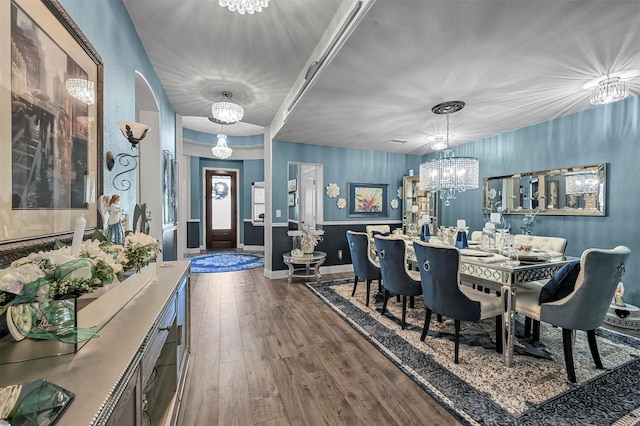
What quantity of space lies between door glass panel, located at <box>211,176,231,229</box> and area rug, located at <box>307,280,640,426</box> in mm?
6088

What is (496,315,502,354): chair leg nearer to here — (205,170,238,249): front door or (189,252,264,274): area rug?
(189,252,264,274): area rug

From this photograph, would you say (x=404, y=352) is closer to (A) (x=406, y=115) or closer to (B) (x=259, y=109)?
(A) (x=406, y=115)

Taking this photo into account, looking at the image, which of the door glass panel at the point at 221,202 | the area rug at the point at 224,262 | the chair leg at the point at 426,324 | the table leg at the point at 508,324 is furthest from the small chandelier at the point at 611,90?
the door glass panel at the point at 221,202

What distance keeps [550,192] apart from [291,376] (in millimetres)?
4150

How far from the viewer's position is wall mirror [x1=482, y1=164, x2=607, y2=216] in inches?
130

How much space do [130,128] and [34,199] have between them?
96cm

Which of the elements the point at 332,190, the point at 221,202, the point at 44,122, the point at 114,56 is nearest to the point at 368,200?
the point at 332,190

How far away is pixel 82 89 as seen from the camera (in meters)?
1.35

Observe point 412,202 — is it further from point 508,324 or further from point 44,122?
point 44,122

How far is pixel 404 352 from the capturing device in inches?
93.5

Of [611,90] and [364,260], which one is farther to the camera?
A: [364,260]

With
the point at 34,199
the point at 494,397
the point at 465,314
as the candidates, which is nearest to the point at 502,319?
the point at 465,314

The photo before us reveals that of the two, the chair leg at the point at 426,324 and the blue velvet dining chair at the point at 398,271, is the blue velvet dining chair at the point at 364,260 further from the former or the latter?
the chair leg at the point at 426,324

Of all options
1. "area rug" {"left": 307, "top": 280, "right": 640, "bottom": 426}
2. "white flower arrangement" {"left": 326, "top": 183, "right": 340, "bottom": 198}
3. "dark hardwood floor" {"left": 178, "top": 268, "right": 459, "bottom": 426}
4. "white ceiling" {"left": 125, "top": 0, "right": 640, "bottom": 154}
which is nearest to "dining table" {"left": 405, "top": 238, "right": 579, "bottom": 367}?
"area rug" {"left": 307, "top": 280, "right": 640, "bottom": 426}
